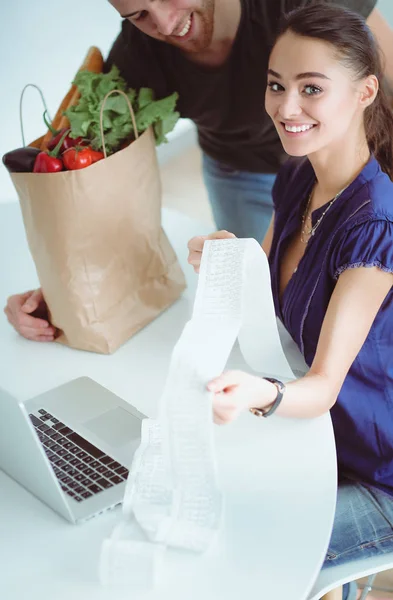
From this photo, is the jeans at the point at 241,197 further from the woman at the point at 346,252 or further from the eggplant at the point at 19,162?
the eggplant at the point at 19,162

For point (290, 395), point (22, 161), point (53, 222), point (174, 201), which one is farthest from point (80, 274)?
point (174, 201)

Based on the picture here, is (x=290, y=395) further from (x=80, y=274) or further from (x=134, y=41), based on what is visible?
(x=134, y=41)

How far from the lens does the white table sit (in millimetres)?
915

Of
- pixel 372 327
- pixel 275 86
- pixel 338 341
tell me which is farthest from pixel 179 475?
pixel 275 86

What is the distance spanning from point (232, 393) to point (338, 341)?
269 millimetres

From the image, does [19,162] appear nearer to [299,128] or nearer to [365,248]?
[299,128]

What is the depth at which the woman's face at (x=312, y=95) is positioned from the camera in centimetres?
126

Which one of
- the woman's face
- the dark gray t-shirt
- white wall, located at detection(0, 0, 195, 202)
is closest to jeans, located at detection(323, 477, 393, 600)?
the woman's face

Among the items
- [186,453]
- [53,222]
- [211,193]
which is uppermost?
[53,222]

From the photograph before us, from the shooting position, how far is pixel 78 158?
Answer: 1.33 m

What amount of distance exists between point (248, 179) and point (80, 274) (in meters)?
0.79

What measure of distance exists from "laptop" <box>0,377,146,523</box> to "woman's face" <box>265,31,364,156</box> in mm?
536

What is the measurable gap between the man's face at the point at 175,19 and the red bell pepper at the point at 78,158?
0.37m

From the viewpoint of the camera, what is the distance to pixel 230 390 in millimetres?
970
